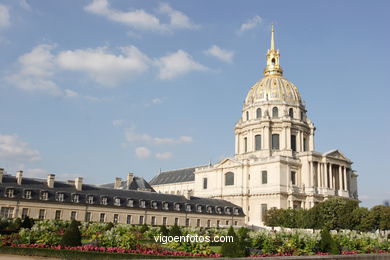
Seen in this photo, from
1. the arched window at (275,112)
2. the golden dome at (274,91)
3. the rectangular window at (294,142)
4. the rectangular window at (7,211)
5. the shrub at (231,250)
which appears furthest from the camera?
the golden dome at (274,91)

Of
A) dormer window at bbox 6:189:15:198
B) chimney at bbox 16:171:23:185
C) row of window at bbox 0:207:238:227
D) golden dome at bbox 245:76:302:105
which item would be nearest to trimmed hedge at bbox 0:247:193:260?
row of window at bbox 0:207:238:227

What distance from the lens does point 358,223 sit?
52125 mm

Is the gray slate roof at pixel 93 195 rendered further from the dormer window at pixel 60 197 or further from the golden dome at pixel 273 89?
the golden dome at pixel 273 89

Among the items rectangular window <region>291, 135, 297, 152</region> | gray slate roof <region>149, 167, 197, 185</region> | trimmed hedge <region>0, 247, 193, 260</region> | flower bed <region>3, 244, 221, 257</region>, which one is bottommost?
trimmed hedge <region>0, 247, 193, 260</region>

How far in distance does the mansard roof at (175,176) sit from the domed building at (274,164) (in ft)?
6.17

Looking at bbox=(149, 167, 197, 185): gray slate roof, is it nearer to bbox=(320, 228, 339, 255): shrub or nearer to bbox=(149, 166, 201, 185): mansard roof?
bbox=(149, 166, 201, 185): mansard roof

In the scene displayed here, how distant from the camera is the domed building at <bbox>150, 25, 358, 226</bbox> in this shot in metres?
67.8

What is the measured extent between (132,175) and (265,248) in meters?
44.6

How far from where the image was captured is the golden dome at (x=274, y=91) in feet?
258

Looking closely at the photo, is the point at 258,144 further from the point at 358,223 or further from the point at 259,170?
the point at 358,223

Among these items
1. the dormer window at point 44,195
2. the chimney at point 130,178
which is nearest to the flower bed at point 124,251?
the dormer window at point 44,195

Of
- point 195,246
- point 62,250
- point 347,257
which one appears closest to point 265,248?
point 195,246

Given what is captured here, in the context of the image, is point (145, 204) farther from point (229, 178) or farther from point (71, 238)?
point (71, 238)

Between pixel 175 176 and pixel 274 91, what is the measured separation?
1200 inches
